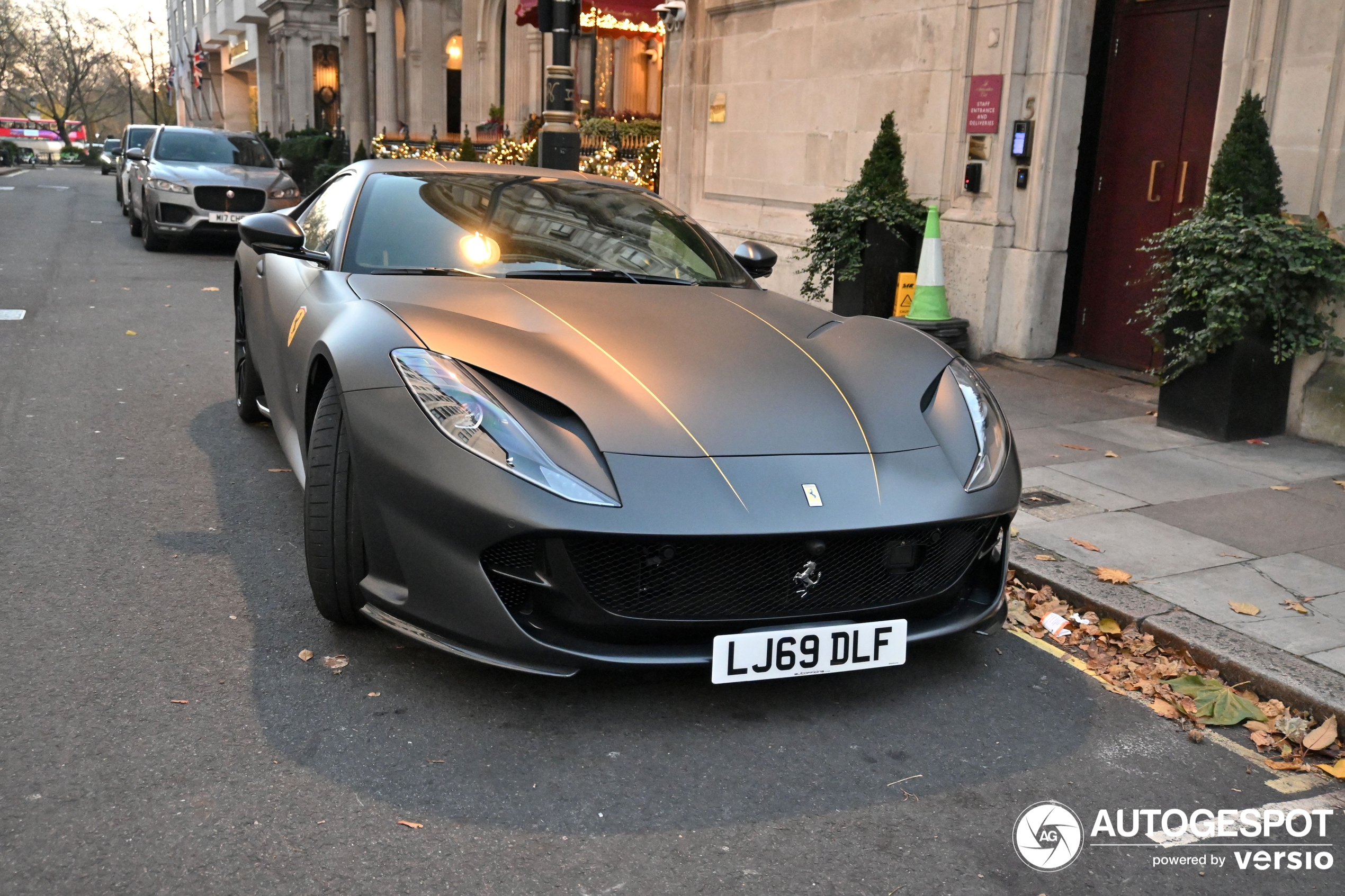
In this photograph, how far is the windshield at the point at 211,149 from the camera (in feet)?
56.0

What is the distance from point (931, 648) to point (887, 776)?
913mm

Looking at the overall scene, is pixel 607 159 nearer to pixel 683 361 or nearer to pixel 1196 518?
pixel 1196 518

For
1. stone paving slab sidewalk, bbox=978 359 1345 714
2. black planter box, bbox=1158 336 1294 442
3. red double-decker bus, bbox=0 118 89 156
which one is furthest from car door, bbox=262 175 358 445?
red double-decker bus, bbox=0 118 89 156

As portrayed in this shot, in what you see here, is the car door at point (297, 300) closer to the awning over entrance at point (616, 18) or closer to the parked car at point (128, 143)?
the awning over entrance at point (616, 18)

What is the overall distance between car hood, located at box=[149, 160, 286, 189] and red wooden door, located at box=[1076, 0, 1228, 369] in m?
11.5

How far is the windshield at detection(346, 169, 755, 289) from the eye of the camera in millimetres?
4465

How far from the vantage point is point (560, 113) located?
11.5m

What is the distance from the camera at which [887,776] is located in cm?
312

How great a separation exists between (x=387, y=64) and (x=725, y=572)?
1224 inches

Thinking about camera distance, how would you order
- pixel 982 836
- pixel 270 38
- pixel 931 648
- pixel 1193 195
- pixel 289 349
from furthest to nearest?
pixel 270 38 < pixel 1193 195 < pixel 289 349 < pixel 931 648 < pixel 982 836

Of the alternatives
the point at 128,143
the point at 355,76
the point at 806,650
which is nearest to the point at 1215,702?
the point at 806,650

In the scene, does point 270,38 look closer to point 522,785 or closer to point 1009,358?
point 1009,358

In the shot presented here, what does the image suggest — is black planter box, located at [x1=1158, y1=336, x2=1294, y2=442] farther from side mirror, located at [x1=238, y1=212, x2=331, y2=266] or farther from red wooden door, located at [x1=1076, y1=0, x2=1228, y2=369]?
side mirror, located at [x1=238, y1=212, x2=331, y2=266]

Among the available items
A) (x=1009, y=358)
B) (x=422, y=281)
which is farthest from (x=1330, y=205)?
(x=422, y=281)
